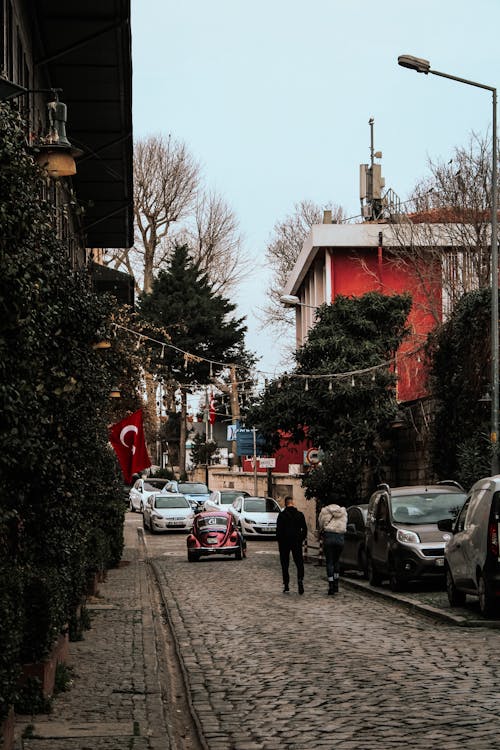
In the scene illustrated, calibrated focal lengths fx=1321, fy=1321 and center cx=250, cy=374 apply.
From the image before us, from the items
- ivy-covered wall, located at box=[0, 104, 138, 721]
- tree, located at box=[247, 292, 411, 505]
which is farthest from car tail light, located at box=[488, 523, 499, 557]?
tree, located at box=[247, 292, 411, 505]

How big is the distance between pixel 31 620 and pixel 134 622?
8.29 meters

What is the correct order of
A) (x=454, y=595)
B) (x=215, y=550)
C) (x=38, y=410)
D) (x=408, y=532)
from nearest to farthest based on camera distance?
(x=38, y=410), (x=454, y=595), (x=408, y=532), (x=215, y=550)

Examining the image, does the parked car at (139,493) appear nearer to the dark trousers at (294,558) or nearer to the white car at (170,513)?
the white car at (170,513)

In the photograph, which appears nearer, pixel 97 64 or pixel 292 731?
pixel 292 731

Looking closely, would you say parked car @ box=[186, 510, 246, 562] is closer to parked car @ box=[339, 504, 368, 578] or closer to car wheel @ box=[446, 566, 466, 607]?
parked car @ box=[339, 504, 368, 578]

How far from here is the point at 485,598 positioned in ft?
54.4

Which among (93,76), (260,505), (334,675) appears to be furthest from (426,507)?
(260,505)

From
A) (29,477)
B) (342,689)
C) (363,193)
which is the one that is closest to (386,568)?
(342,689)

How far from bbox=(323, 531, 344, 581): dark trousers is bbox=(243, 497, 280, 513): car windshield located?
23627mm

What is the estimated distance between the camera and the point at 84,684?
11.9 m

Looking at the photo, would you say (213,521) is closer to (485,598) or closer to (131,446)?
(131,446)

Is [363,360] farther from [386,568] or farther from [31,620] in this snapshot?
[31,620]

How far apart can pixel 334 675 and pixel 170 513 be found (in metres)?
A: 39.8

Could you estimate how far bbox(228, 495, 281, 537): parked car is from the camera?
46.7m
